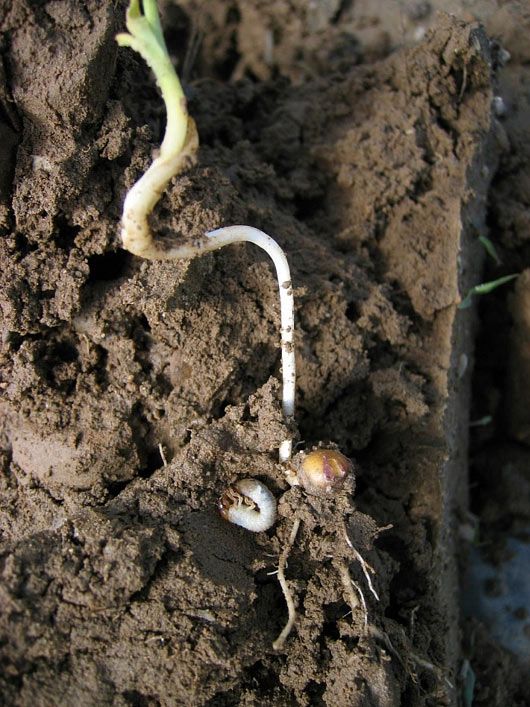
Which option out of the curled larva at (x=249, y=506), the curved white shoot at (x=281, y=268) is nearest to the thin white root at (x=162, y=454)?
the curled larva at (x=249, y=506)

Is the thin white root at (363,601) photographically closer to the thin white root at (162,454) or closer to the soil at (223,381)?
the soil at (223,381)

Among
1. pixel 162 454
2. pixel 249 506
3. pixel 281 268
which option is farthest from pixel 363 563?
pixel 281 268

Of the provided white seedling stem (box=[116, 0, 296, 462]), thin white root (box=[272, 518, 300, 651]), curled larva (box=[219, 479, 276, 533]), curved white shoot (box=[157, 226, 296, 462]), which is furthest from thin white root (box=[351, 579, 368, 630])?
white seedling stem (box=[116, 0, 296, 462])

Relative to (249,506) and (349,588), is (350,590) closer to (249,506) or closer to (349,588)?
(349,588)

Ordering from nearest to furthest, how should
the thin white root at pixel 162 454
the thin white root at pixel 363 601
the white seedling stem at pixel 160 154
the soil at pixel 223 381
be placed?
the white seedling stem at pixel 160 154, the soil at pixel 223 381, the thin white root at pixel 363 601, the thin white root at pixel 162 454

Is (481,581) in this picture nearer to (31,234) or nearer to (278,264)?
(278,264)

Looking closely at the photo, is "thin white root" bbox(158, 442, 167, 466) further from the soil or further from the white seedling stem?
the white seedling stem
